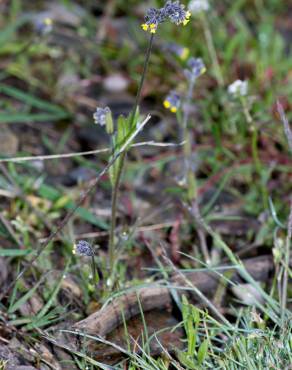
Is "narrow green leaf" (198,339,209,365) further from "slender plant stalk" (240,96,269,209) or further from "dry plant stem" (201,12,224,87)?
"dry plant stem" (201,12,224,87)

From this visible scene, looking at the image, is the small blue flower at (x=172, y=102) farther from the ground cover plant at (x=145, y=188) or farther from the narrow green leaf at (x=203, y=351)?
the narrow green leaf at (x=203, y=351)

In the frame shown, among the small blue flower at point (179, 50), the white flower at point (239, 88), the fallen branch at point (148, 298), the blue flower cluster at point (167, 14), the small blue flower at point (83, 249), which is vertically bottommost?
the fallen branch at point (148, 298)

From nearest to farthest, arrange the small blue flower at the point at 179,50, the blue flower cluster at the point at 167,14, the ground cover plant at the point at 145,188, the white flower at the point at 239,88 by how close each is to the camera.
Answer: the blue flower cluster at the point at 167,14 → the ground cover plant at the point at 145,188 → the white flower at the point at 239,88 → the small blue flower at the point at 179,50

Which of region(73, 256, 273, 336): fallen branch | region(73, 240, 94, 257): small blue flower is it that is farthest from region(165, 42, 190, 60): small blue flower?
region(73, 240, 94, 257): small blue flower

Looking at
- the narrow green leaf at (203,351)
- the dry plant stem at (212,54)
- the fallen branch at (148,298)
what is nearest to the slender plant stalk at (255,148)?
the fallen branch at (148,298)

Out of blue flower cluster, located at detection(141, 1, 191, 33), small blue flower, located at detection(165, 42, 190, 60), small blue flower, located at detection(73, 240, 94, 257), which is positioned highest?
blue flower cluster, located at detection(141, 1, 191, 33)

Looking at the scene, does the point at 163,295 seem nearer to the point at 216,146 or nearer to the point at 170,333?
the point at 170,333

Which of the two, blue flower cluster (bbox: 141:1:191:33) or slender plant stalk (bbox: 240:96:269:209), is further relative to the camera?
slender plant stalk (bbox: 240:96:269:209)

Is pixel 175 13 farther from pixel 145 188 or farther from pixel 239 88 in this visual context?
pixel 145 188

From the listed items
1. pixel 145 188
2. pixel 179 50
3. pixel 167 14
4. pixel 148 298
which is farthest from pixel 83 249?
pixel 179 50
